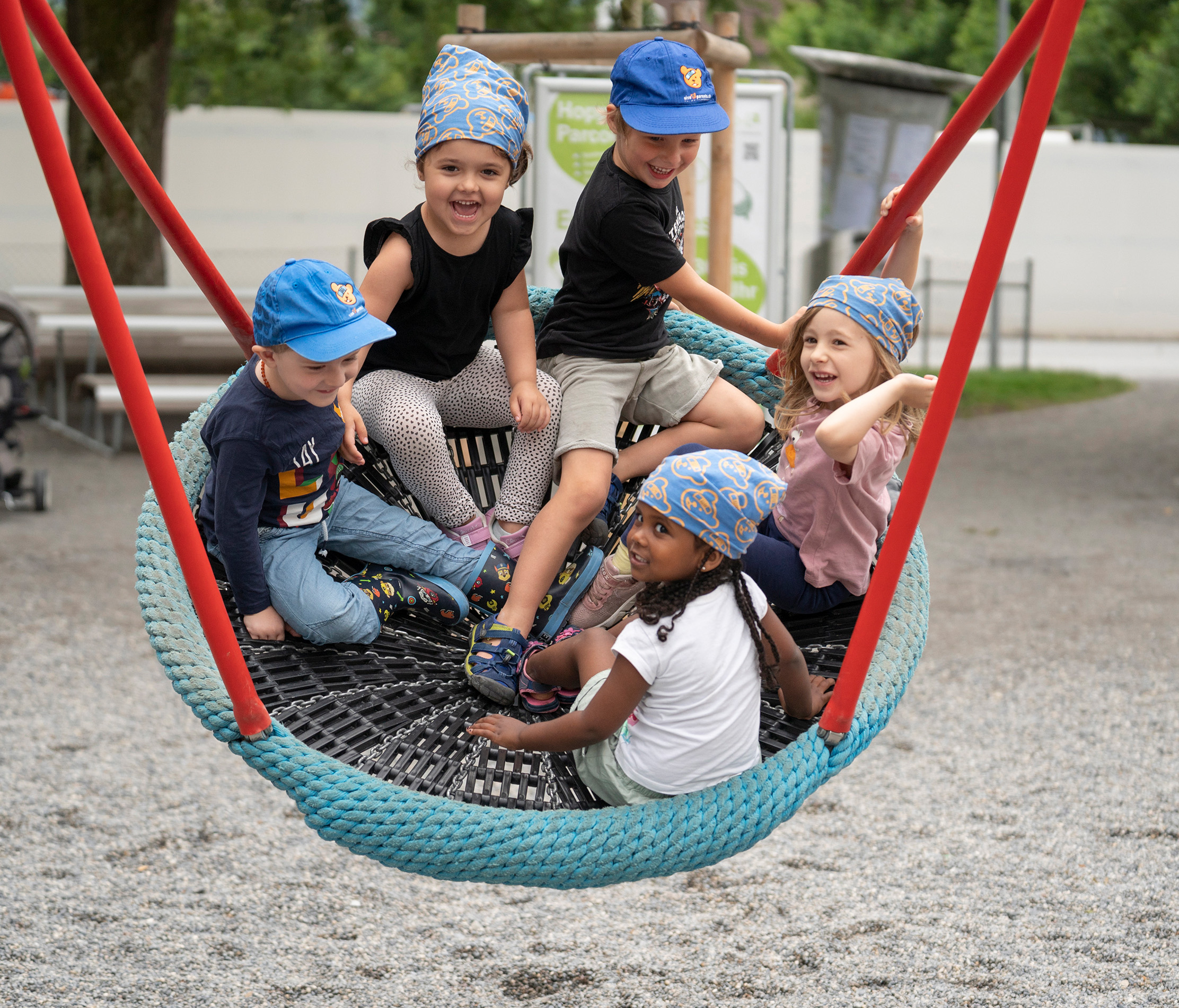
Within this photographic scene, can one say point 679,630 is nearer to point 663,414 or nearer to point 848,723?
point 848,723

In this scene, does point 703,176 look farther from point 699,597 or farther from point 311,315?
point 699,597

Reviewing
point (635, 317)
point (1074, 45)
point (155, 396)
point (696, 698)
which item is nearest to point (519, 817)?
point (696, 698)

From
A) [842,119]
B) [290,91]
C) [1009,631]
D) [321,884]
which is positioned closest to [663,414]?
[321,884]

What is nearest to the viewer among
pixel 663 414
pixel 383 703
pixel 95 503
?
pixel 383 703

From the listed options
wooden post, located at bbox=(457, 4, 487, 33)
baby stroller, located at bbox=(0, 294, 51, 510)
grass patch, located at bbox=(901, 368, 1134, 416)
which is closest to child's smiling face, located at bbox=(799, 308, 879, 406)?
wooden post, located at bbox=(457, 4, 487, 33)

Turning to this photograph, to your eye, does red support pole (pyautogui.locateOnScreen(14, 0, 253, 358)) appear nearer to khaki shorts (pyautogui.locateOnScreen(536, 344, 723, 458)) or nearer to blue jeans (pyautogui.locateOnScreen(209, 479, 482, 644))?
blue jeans (pyautogui.locateOnScreen(209, 479, 482, 644))

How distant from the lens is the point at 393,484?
7.70ft

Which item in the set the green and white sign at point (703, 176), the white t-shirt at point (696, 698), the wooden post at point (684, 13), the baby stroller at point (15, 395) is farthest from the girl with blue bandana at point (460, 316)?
the baby stroller at point (15, 395)

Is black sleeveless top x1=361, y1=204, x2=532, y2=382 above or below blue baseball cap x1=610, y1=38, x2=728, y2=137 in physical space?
below

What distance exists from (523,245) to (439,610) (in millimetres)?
645

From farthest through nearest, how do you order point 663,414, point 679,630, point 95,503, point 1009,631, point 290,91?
→ point 290,91, point 95,503, point 1009,631, point 663,414, point 679,630

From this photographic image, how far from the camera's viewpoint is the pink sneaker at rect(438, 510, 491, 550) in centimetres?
232

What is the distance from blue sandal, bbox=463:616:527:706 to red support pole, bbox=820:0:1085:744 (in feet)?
1.90

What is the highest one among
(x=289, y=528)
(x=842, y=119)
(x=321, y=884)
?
(x=289, y=528)
